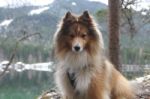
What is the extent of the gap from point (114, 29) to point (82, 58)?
423 centimetres

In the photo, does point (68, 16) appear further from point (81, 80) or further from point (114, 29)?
point (114, 29)

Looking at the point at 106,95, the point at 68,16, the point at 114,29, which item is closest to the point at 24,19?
the point at 114,29

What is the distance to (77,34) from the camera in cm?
615

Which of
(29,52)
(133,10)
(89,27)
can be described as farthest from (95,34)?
(29,52)

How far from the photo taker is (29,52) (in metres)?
68.5

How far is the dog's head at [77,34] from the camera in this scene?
6.19 meters

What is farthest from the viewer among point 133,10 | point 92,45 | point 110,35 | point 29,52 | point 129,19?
point 29,52

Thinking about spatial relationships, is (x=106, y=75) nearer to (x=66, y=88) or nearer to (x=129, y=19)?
(x=66, y=88)

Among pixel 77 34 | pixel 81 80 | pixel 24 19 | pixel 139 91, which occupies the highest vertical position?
pixel 24 19

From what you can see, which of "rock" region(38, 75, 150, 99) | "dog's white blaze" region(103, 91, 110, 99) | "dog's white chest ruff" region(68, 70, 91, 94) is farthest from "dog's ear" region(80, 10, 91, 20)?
"rock" region(38, 75, 150, 99)

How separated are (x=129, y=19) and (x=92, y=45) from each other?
33.6 ft

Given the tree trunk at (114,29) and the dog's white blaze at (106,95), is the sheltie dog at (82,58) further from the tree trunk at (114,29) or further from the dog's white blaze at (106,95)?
the tree trunk at (114,29)

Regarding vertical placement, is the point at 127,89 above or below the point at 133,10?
below

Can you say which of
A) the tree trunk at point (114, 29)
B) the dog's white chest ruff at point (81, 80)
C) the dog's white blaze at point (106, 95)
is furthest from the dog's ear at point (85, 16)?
the tree trunk at point (114, 29)
